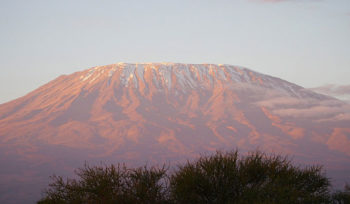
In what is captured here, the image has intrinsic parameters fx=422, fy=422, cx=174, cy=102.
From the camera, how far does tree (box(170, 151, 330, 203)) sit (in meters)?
16.6

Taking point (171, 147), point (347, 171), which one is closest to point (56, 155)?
point (171, 147)

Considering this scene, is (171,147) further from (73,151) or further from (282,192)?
(282,192)

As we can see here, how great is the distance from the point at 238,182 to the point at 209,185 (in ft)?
4.33

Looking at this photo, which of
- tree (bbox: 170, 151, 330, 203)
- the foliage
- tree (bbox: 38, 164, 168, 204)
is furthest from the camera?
tree (bbox: 38, 164, 168, 204)

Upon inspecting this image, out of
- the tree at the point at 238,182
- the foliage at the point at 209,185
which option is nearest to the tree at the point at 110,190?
the foliage at the point at 209,185

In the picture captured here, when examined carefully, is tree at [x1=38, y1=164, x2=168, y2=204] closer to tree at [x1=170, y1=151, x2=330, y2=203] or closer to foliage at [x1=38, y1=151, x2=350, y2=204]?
foliage at [x1=38, y1=151, x2=350, y2=204]

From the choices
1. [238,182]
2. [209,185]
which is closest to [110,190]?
[209,185]

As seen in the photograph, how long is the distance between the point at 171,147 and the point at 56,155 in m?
52.4

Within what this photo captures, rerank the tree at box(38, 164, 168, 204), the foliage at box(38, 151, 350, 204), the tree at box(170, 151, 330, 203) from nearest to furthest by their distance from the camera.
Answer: the tree at box(170, 151, 330, 203) → the foliage at box(38, 151, 350, 204) → the tree at box(38, 164, 168, 204)

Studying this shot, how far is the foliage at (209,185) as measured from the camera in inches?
683

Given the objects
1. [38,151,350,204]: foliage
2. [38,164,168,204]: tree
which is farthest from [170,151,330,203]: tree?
[38,164,168,204]: tree

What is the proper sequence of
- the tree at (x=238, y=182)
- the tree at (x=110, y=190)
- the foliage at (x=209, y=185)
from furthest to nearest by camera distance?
the tree at (x=110, y=190), the foliage at (x=209, y=185), the tree at (x=238, y=182)

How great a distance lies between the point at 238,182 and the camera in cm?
1802

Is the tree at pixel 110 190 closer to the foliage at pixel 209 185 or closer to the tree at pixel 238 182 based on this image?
the foliage at pixel 209 185
